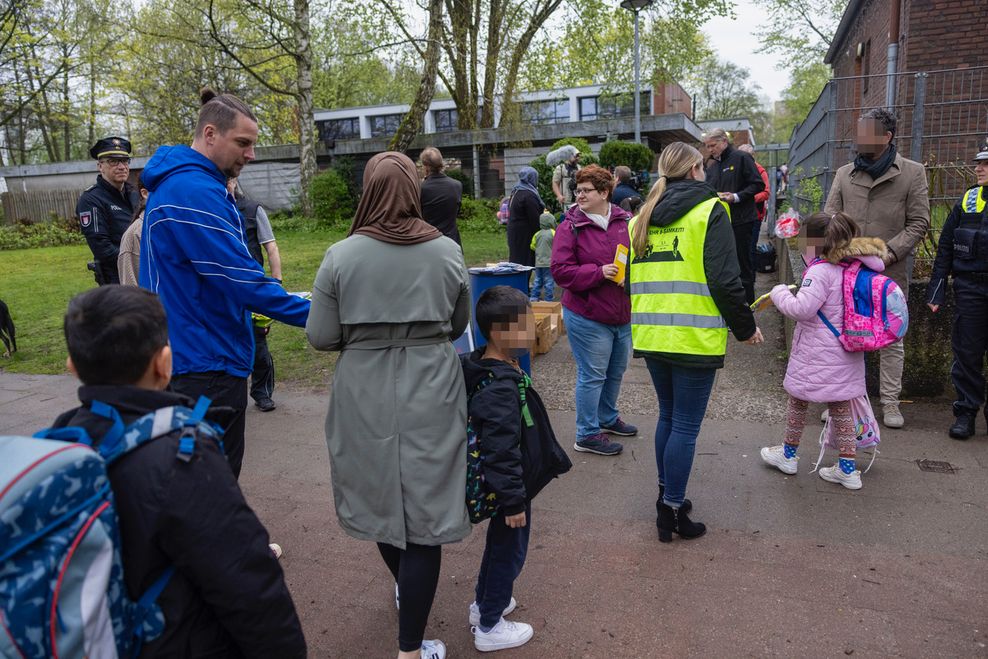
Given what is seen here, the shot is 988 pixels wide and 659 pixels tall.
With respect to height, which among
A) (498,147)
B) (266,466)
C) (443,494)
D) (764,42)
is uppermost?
(764,42)

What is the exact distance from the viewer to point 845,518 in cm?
393

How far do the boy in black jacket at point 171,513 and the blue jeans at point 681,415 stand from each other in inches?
93.8

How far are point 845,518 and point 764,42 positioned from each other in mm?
34384

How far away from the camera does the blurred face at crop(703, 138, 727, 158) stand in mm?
7646

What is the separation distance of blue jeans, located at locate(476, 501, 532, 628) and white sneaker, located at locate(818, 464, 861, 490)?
7.96 feet

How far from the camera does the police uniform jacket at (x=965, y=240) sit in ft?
15.8

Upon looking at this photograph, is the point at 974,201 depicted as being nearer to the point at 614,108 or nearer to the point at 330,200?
the point at 330,200

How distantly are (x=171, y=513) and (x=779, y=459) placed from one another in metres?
3.99

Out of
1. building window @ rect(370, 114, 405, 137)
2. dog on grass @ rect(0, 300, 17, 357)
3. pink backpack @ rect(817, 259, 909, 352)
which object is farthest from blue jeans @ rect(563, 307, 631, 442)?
building window @ rect(370, 114, 405, 137)

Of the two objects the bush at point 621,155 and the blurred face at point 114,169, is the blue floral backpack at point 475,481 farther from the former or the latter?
the bush at point 621,155

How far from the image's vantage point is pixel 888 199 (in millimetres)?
5195

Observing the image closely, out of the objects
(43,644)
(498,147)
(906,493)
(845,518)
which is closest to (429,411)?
(43,644)

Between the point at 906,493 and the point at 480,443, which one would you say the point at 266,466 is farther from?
the point at 906,493

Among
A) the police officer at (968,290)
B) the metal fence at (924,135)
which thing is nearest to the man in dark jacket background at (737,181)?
the metal fence at (924,135)
